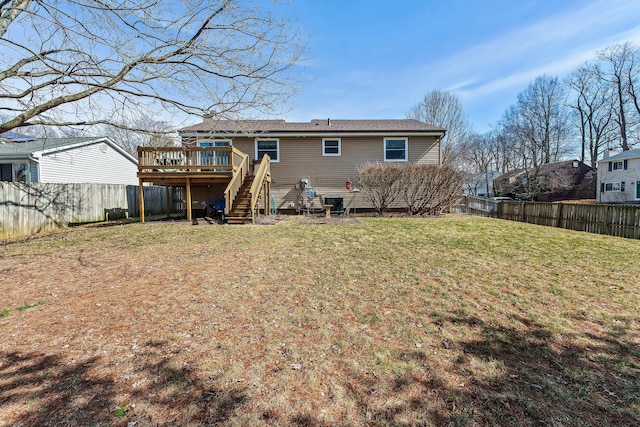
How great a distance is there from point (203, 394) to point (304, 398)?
766 mm

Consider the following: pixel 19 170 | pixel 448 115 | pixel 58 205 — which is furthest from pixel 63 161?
pixel 448 115

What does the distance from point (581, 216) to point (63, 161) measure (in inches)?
944

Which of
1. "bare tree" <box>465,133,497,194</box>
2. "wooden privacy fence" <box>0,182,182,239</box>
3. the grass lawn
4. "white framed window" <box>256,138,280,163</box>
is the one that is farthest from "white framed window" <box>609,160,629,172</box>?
"wooden privacy fence" <box>0,182,182,239</box>

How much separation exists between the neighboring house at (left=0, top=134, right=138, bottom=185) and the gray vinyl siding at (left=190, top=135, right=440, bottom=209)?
7.67 meters

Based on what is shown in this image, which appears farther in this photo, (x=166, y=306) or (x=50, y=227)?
(x=50, y=227)

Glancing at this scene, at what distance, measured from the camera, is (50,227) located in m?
10.4

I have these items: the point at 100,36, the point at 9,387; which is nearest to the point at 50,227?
the point at 100,36

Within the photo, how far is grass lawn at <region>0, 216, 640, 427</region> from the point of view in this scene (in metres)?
2.05

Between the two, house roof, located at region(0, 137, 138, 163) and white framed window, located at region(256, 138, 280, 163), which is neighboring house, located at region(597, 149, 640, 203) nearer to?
white framed window, located at region(256, 138, 280, 163)

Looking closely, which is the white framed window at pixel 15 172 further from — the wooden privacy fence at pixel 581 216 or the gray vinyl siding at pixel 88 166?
the wooden privacy fence at pixel 581 216

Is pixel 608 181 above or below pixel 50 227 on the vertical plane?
above

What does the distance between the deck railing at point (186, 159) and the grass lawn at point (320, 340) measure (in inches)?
218

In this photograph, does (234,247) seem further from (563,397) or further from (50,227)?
(50,227)

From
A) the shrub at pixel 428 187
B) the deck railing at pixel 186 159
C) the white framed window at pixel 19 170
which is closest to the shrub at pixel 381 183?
the shrub at pixel 428 187
